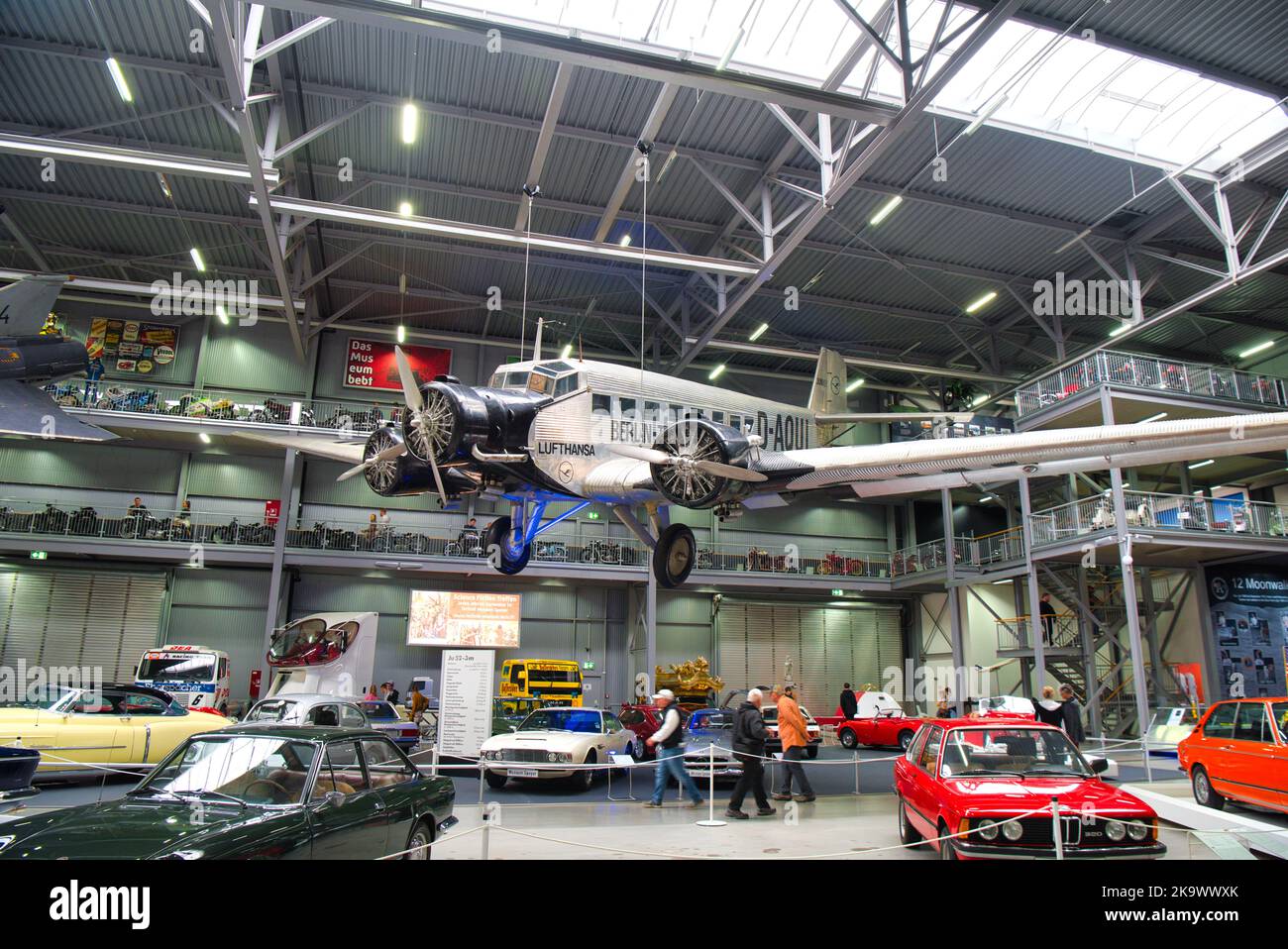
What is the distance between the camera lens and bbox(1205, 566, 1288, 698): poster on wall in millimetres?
24031

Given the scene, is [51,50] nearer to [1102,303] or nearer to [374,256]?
[374,256]

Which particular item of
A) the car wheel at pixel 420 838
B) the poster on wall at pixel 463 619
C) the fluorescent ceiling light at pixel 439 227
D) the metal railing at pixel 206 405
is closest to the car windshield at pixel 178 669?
the poster on wall at pixel 463 619

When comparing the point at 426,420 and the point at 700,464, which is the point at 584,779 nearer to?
the point at 700,464

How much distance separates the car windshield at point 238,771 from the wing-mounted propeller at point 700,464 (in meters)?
5.25

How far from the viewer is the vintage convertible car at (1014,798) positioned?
6547 millimetres

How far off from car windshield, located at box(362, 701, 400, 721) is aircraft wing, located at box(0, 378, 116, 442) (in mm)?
10221

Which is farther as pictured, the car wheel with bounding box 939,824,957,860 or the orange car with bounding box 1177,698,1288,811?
the orange car with bounding box 1177,698,1288,811

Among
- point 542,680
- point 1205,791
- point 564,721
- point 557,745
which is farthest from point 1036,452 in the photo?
point 542,680

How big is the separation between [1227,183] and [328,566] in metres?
29.4

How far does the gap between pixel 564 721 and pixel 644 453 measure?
6.93 meters

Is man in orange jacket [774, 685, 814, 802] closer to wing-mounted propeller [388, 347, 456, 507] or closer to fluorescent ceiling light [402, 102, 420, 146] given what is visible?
wing-mounted propeller [388, 347, 456, 507]

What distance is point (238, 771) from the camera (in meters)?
5.85

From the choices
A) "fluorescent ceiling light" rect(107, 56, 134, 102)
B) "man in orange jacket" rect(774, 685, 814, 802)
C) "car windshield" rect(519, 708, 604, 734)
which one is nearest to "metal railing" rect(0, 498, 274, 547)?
"fluorescent ceiling light" rect(107, 56, 134, 102)

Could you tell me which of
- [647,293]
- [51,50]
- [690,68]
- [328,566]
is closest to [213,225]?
[51,50]
